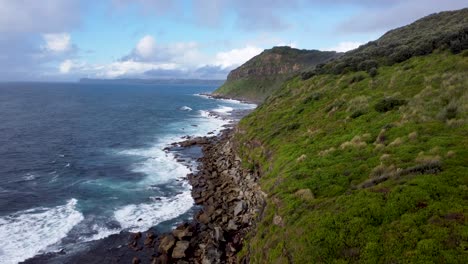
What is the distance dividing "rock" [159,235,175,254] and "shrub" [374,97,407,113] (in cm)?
2660

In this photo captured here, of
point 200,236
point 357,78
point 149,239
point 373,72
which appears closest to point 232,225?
point 200,236

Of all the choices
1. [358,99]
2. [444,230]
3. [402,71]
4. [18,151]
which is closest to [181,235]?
[444,230]

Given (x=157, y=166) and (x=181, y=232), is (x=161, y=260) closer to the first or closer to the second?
(x=181, y=232)

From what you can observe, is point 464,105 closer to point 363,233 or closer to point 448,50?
point 363,233

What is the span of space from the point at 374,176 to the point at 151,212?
2790 cm

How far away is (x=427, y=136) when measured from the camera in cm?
2441

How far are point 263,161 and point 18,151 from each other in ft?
182

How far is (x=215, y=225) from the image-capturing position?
33750mm

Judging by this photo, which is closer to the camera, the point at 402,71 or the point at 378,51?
the point at 402,71

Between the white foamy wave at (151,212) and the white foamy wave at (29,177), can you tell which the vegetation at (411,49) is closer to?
the white foamy wave at (151,212)

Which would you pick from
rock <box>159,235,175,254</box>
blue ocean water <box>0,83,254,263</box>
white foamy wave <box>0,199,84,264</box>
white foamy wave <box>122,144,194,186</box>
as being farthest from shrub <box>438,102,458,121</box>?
white foamy wave <box>0,199,84,264</box>

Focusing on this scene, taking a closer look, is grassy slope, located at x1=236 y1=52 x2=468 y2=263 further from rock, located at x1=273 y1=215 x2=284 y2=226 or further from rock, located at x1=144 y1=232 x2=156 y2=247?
rock, located at x1=144 y1=232 x2=156 y2=247

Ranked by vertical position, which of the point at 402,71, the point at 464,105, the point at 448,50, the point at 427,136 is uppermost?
the point at 448,50

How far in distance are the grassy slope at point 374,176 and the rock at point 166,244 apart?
8518 mm
